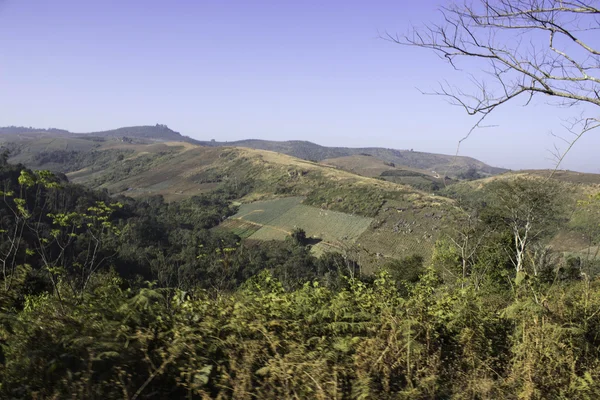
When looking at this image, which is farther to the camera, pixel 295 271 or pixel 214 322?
pixel 295 271

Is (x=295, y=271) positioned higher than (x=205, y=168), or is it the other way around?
(x=205, y=168)

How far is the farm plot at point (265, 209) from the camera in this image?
7831 centimetres

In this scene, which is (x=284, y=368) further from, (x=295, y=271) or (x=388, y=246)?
(x=388, y=246)

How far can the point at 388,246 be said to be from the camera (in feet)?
186

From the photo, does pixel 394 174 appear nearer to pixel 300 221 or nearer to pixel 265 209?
pixel 265 209

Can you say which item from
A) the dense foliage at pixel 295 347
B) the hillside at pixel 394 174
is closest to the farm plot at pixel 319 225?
the dense foliage at pixel 295 347

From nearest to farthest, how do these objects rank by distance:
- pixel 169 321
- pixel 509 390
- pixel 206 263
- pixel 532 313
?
pixel 509 390
pixel 169 321
pixel 532 313
pixel 206 263

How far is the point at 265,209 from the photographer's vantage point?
85.2m

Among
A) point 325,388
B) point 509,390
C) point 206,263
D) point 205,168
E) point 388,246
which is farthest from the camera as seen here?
point 205,168

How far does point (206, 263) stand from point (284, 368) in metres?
35.0

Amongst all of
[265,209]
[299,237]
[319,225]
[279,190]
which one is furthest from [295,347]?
[279,190]

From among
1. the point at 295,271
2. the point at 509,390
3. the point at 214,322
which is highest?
the point at 214,322

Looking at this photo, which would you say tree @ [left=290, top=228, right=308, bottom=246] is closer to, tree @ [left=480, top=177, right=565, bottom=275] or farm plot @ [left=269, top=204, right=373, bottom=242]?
farm plot @ [left=269, top=204, right=373, bottom=242]

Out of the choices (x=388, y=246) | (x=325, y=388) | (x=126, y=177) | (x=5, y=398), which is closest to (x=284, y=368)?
(x=325, y=388)
